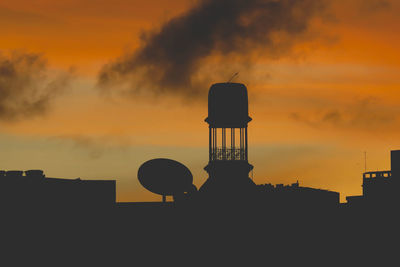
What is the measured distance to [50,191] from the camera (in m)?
92.4

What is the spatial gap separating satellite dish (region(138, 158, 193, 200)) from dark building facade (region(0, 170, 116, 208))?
801 cm

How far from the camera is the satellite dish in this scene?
9362cm

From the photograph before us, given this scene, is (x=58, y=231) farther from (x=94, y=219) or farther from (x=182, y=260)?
(x=182, y=260)

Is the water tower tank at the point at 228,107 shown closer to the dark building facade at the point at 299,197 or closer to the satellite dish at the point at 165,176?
the satellite dish at the point at 165,176

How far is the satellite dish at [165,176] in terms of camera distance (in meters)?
93.6

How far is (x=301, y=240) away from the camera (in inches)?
4067

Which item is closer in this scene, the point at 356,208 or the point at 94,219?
the point at 94,219

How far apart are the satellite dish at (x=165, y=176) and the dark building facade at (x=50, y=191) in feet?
26.3

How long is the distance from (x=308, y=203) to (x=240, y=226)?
20800 millimetres

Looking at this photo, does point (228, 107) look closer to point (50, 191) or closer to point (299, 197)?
point (50, 191)

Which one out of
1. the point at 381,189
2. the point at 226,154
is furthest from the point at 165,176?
the point at 381,189

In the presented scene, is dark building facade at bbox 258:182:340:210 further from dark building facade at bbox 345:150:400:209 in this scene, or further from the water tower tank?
the water tower tank

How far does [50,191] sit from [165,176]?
11.8 metres

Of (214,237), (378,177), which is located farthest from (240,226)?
(378,177)
